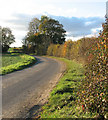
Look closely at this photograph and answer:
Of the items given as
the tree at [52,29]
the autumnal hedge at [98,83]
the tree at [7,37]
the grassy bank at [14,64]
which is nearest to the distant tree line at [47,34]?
the tree at [52,29]

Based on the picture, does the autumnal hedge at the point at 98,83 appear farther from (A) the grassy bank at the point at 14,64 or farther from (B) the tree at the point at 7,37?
(B) the tree at the point at 7,37

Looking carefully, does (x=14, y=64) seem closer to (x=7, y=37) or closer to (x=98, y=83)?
(x=98, y=83)

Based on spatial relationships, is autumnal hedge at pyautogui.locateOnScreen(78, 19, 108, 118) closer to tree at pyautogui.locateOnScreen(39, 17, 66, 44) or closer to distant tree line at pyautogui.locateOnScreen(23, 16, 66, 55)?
distant tree line at pyautogui.locateOnScreen(23, 16, 66, 55)

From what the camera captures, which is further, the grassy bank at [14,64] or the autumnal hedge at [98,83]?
the grassy bank at [14,64]

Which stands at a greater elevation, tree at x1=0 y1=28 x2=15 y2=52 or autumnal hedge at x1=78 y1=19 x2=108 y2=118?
tree at x1=0 y1=28 x2=15 y2=52

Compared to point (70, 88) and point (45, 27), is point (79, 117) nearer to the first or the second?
point (70, 88)

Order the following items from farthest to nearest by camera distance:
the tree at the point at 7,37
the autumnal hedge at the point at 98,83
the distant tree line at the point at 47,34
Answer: the tree at the point at 7,37
the distant tree line at the point at 47,34
the autumnal hedge at the point at 98,83

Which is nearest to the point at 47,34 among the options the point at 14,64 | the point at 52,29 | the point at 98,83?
the point at 52,29

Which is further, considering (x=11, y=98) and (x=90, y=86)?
(x=11, y=98)

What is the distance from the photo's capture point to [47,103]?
232 inches

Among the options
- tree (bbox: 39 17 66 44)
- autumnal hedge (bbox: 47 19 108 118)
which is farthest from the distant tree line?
autumnal hedge (bbox: 47 19 108 118)

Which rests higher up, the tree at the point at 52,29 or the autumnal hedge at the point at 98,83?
the tree at the point at 52,29

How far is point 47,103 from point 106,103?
9.07 feet

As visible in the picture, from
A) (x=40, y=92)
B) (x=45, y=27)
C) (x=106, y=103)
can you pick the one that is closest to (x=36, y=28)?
(x=45, y=27)
